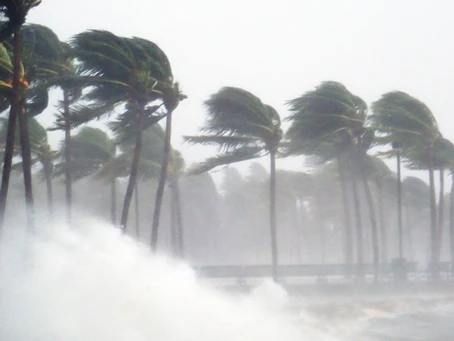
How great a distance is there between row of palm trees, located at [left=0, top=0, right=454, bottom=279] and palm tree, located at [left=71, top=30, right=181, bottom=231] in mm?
33

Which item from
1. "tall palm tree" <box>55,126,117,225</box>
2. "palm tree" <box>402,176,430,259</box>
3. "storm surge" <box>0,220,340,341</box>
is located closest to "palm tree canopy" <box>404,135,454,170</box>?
"palm tree" <box>402,176,430,259</box>

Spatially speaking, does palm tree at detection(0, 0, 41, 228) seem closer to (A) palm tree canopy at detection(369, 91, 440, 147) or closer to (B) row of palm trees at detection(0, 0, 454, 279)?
(B) row of palm trees at detection(0, 0, 454, 279)

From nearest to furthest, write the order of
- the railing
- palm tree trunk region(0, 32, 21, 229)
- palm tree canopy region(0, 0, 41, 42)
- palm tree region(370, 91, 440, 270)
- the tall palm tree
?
palm tree canopy region(0, 0, 41, 42) < palm tree trunk region(0, 32, 21, 229) < the tall palm tree < the railing < palm tree region(370, 91, 440, 270)

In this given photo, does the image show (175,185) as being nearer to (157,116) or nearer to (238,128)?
(238,128)

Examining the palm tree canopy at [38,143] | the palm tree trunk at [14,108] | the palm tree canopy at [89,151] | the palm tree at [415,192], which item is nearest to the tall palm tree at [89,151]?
the palm tree canopy at [89,151]

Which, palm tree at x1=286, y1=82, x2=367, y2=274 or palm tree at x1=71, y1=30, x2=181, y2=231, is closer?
palm tree at x1=71, y1=30, x2=181, y2=231

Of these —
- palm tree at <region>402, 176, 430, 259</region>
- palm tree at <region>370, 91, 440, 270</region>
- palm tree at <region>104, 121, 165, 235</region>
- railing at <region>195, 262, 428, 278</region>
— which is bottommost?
railing at <region>195, 262, 428, 278</region>

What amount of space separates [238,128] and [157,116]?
6388 mm

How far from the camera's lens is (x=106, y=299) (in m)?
17.1

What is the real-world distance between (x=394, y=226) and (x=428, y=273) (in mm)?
47848

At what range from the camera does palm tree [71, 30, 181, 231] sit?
940 inches

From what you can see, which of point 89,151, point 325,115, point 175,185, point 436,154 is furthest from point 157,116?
point 436,154

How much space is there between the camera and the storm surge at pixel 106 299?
1638 cm

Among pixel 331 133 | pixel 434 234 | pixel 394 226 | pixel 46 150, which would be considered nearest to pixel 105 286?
pixel 46 150
